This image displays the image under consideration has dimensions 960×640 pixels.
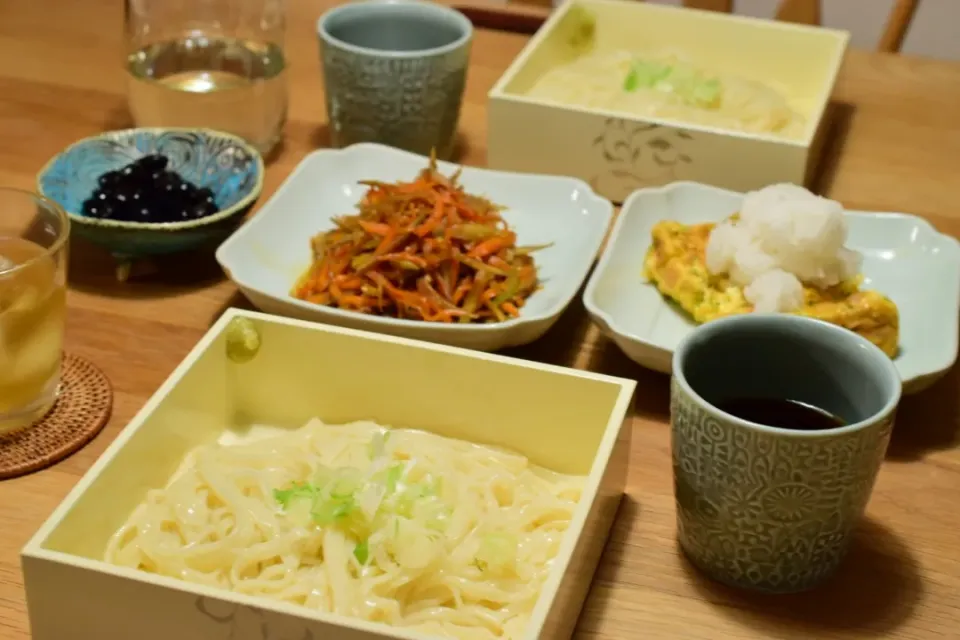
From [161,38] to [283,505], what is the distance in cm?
93

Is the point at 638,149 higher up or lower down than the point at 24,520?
higher up

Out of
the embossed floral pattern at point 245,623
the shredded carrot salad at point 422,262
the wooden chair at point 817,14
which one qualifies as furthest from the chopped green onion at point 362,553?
the wooden chair at point 817,14

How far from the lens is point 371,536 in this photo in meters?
0.87

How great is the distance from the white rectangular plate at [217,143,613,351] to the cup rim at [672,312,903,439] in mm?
244

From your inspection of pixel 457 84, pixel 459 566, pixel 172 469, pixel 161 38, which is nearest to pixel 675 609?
pixel 459 566

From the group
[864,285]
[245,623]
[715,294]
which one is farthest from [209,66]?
[245,623]

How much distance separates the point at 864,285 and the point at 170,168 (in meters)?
0.82

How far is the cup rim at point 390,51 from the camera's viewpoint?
1463 mm

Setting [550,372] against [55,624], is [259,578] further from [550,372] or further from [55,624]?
[550,372]

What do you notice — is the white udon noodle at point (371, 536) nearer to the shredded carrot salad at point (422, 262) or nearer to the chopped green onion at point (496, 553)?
the chopped green onion at point (496, 553)

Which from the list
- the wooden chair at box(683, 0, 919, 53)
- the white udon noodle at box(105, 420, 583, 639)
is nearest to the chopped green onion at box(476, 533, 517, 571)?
the white udon noodle at box(105, 420, 583, 639)

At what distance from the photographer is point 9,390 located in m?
1.03

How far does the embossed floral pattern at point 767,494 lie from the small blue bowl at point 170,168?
62 centimetres

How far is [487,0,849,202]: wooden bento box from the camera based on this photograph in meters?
1.40
